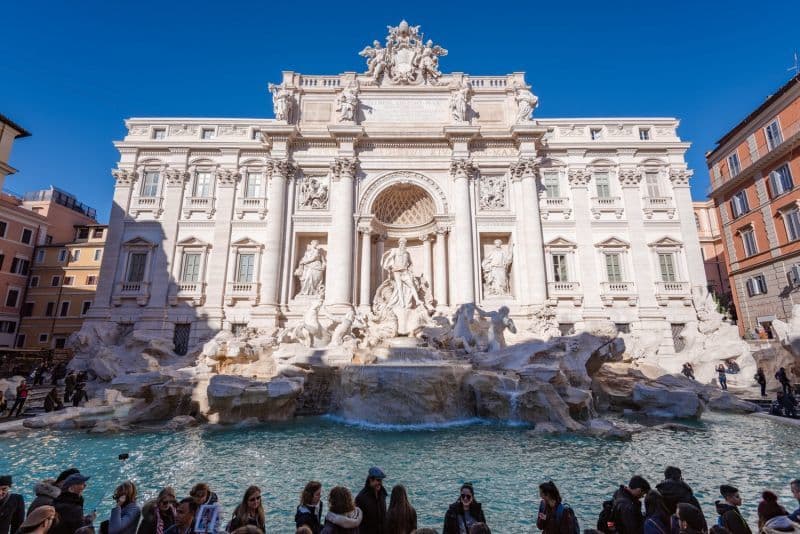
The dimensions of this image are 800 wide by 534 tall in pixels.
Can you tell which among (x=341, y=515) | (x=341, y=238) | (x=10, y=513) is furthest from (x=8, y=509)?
(x=341, y=238)

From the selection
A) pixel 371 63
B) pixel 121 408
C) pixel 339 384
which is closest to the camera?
pixel 121 408

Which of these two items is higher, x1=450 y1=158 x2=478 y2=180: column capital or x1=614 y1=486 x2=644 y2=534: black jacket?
x1=450 y1=158 x2=478 y2=180: column capital

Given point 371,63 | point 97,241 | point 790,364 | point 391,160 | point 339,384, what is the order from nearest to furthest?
point 339,384 → point 790,364 → point 391,160 → point 371,63 → point 97,241

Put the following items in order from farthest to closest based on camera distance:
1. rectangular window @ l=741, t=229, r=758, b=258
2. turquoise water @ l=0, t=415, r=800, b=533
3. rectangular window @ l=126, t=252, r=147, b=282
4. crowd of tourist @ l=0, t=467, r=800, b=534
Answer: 1. rectangular window @ l=741, t=229, r=758, b=258
2. rectangular window @ l=126, t=252, r=147, b=282
3. turquoise water @ l=0, t=415, r=800, b=533
4. crowd of tourist @ l=0, t=467, r=800, b=534

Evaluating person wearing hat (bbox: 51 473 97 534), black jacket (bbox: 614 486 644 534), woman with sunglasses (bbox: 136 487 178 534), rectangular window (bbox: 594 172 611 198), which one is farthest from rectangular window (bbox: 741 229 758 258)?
person wearing hat (bbox: 51 473 97 534)

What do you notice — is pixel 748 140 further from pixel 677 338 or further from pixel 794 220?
pixel 677 338

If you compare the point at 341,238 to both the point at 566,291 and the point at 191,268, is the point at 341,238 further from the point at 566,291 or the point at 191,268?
the point at 566,291

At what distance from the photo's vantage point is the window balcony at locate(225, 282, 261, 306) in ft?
63.6

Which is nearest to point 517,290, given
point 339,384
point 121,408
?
point 339,384

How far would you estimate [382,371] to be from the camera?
1124cm

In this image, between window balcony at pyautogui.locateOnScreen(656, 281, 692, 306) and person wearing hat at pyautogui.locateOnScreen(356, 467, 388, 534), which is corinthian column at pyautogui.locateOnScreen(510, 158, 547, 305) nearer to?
window balcony at pyautogui.locateOnScreen(656, 281, 692, 306)

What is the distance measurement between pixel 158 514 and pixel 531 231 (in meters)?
19.3

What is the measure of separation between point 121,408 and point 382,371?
7702 mm

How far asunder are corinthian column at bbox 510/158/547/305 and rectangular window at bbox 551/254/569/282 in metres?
1.15
